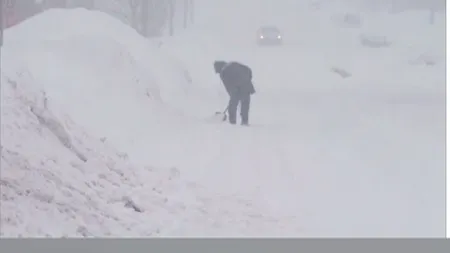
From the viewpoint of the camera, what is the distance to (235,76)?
5.95m

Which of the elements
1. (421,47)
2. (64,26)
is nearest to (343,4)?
(421,47)

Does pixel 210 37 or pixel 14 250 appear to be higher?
pixel 210 37

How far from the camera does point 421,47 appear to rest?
5.99 meters

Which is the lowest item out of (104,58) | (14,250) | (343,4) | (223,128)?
(14,250)

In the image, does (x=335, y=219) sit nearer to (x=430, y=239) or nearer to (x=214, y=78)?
(x=430, y=239)

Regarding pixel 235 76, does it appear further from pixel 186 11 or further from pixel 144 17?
pixel 144 17

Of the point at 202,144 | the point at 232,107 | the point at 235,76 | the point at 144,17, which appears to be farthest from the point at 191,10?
the point at 202,144

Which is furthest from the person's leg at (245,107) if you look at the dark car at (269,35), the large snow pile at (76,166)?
the large snow pile at (76,166)

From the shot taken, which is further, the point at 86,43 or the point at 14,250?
the point at 86,43


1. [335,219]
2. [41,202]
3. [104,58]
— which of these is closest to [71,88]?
[104,58]

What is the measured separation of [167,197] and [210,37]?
1.18m

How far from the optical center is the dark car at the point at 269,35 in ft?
20.4

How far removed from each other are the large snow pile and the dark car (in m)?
0.94

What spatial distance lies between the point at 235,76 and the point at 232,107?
250mm
